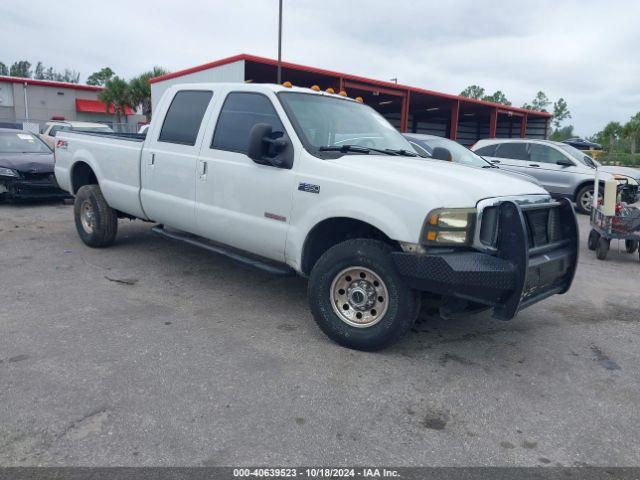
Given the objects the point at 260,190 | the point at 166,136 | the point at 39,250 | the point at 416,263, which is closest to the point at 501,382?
the point at 416,263

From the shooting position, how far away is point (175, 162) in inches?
203

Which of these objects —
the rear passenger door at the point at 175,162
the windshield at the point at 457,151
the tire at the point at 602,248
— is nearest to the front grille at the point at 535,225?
the rear passenger door at the point at 175,162

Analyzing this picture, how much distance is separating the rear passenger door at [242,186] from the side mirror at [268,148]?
9 centimetres

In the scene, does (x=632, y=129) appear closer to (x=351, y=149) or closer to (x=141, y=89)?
(x=141, y=89)

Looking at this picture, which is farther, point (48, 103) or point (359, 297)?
point (48, 103)

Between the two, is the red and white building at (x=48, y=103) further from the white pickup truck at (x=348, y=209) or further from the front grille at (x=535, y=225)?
the front grille at (x=535, y=225)

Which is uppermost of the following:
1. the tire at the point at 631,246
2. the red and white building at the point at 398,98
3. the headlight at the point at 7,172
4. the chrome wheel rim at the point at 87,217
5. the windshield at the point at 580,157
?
the red and white building at the point at 398,98

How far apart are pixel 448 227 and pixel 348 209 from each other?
2.36 ft

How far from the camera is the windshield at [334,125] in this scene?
4.30m

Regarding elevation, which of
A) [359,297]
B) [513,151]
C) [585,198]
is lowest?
[359,297]

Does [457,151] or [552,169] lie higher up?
[457,151]

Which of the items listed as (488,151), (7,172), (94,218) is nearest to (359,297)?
(94,218)

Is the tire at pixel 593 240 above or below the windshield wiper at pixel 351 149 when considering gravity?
below

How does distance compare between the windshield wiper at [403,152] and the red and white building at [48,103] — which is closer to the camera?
the windshield wiper at [403,152]
